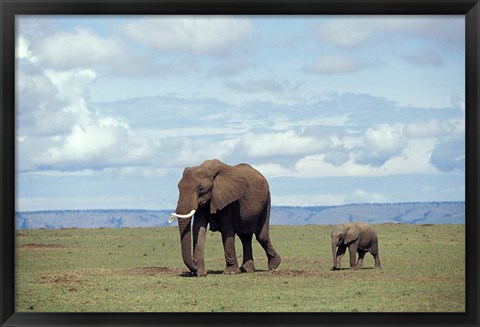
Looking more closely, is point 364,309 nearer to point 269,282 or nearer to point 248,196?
point 269,282

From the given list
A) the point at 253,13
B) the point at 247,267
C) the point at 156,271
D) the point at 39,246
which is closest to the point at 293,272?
the point at 247,267

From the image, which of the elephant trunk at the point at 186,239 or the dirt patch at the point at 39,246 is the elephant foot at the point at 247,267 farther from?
the dirt patch at the point at 39,246

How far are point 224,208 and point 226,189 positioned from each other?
1.99 feet

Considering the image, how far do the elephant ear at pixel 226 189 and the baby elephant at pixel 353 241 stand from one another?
3.20 metres

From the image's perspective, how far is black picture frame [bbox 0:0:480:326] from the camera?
10000 mm

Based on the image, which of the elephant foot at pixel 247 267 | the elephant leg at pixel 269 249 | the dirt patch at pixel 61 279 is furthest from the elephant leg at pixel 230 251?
the dirt patch at pixel 61 279

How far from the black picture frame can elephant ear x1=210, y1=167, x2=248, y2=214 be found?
326 inches

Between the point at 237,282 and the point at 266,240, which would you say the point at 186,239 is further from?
the point at 266,240

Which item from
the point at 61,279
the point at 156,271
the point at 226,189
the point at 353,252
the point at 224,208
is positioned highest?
the point at 226,189

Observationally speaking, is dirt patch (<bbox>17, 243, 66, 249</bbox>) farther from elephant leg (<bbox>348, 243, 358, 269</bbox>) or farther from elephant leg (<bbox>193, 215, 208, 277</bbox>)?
elephant leg (<bbox>193, 215, 208, 277</bbox>)

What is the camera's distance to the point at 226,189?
18609 mm

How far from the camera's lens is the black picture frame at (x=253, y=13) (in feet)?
32.8

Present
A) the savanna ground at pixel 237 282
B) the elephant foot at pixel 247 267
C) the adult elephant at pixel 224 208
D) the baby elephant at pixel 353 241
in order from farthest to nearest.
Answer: the baby elephant at pixel 353 241
the elephant foot at pixel 247 267
the adult elephant at pixel 224 208
the savanna ground at pixel 237 282

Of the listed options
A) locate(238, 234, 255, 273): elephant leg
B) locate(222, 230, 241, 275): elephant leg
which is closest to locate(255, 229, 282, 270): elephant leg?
locate(238, 234, 255, 273): elephant leg
